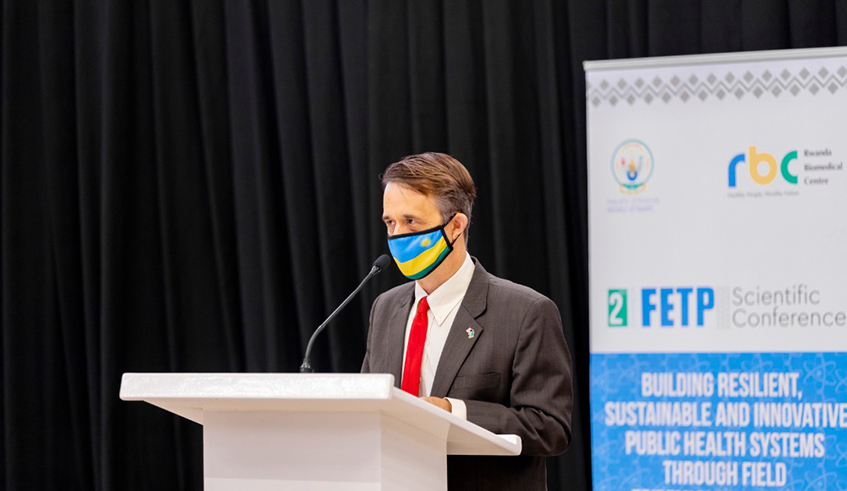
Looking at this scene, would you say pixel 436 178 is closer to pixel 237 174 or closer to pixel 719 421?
pixel 719 421

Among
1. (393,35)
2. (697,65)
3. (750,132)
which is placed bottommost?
(750,132)

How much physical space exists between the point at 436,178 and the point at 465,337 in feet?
1.14

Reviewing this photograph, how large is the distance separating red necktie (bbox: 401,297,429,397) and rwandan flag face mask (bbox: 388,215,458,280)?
0.09m

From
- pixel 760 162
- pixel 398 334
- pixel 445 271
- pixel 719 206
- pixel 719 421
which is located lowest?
pixel 719 421

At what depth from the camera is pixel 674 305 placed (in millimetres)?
3516

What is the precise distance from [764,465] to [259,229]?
2.31 metres

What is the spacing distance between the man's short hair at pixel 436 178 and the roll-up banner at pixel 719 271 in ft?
4.86

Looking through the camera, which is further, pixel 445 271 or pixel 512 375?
pixel 445 271

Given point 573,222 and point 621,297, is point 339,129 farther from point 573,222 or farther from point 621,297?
point 621,297

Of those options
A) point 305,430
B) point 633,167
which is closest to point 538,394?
point 305,430

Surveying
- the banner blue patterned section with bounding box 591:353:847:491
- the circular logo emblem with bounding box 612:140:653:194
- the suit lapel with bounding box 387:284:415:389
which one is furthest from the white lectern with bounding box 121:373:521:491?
the circular logo emblem with bounding box 612:140:653:194

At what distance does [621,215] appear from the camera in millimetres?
3576

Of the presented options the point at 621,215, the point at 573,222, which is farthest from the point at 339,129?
the point at 621,215

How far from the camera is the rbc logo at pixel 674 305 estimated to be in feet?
11.5
